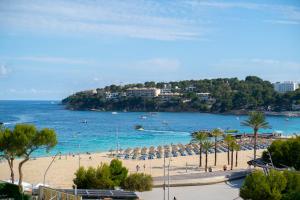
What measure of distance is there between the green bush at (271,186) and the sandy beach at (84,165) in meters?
18.2

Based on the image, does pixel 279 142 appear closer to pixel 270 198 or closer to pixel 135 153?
pixel 270 198

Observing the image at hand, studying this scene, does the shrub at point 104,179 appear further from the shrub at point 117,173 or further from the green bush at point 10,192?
the green bush at point 10,192

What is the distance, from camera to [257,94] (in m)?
192

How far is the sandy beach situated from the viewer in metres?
42.6

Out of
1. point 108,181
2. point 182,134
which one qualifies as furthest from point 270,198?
point 182,134

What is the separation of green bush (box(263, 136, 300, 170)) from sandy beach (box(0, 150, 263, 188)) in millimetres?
8395

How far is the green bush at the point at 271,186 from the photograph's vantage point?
76.6 feet

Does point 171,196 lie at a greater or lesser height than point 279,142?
lesser

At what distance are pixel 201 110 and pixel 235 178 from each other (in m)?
159

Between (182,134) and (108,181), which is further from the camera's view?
(182,134)

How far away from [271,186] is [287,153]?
1544 cm

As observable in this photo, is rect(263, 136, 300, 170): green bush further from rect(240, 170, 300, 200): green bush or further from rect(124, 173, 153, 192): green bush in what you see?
rect(240, 170, 300, 200): green bush

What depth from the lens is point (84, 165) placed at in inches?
2064

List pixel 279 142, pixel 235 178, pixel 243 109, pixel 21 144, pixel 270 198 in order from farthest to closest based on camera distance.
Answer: pixel 243 109 → pixel 279 142 → pixel 235 178 → pixel 21 144 → pixel 270 198
